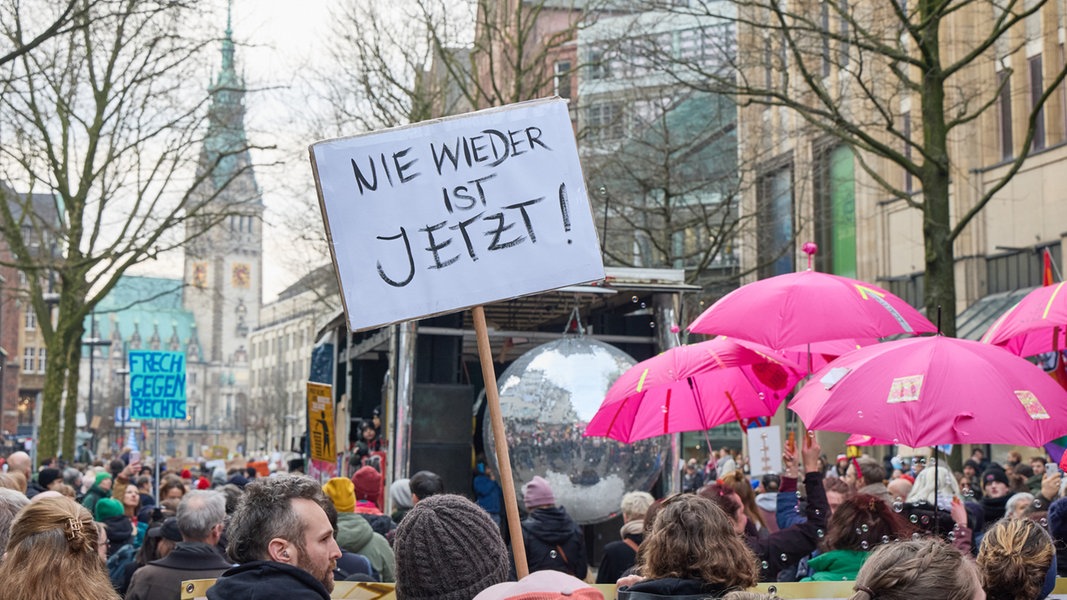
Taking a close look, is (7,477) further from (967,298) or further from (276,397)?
(276,397)

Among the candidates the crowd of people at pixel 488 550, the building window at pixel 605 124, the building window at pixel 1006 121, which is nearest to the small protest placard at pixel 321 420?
the crowd of people at pixel 488 550

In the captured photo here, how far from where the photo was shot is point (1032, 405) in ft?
21.7

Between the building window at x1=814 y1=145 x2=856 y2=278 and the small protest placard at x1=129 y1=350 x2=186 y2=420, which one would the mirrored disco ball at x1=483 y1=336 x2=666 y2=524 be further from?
the building window at x1=814 y1=145 x2=856 y2=278

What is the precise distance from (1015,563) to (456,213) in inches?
96.0

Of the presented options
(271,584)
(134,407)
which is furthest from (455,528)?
(134,407)

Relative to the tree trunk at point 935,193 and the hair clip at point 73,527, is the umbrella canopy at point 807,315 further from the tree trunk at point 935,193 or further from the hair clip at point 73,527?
the tree trunk at point 935,193

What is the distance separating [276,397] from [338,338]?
112m

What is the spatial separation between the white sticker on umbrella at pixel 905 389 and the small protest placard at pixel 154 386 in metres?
12.9

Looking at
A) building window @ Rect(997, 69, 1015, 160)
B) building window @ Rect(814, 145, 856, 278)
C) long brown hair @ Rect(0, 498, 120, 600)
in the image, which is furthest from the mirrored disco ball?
building window @ Rect(814, 145, 856, 278)

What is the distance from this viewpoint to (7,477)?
729 cm

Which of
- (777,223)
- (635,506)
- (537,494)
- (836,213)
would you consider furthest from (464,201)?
(777,223)

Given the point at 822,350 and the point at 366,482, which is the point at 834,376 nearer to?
the point at 822,350

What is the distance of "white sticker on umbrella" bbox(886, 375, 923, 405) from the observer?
652 cm

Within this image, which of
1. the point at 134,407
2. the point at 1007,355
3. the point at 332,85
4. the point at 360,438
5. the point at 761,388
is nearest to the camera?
the point at 1007,355
